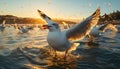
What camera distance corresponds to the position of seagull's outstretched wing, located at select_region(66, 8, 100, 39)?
10.3 m

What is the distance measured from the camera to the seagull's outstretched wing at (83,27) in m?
10.3

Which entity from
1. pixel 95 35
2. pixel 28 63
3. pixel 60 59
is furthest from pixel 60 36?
pixel 95 35

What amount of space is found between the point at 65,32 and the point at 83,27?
883 millimetres

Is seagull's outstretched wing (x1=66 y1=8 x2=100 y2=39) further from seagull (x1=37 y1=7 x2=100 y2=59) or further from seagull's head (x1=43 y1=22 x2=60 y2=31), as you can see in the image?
seagull's head (x1=43 y1=22 x2=60 y2=31)

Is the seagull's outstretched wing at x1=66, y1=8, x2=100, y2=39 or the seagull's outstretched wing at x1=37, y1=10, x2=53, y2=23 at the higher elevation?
the seagull's outstretched wing at x1=37, y1=10, x2=53, y2=23

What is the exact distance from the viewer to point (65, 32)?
425 inches

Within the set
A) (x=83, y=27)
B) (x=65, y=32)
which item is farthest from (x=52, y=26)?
(x=83, y=27)

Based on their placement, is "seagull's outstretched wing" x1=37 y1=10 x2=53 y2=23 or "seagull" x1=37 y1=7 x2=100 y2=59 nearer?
"seagull" x1=37 y1=7 x2=100 y2=59

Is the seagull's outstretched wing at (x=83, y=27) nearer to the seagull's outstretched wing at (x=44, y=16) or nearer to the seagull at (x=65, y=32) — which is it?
the seagull at (x=65, y=32)

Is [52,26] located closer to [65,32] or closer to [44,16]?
[65,32]

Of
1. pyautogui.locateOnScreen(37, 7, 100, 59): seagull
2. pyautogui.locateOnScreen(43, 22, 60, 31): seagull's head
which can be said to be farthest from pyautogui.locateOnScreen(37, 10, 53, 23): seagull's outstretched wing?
pyautogui.locateOnScreen(43, 22, 60, 31): seagull's head

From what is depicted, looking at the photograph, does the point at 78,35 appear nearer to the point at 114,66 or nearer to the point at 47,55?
the point at 47,55

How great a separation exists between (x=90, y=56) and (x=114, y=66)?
2206 millimetres

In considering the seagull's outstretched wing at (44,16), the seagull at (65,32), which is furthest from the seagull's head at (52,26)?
the seagull's outstretched wing at (44,16)
